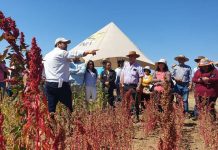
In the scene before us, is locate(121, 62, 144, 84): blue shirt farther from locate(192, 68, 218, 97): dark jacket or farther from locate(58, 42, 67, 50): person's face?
locate(58, 42, 67, 50): person's face

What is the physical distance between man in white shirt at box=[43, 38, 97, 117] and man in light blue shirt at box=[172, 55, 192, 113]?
4.74 metres

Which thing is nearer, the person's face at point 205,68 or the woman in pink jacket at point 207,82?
the woman in pink jacket at point 207,82

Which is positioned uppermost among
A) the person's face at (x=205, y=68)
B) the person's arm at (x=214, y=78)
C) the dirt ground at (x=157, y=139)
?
the person's face at (x=205, y=68)

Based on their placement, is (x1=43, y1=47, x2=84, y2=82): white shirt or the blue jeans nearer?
(x1=43, y1=47, x2=84, y2=82): white shirt

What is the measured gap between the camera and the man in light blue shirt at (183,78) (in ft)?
33.5

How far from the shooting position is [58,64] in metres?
5.89

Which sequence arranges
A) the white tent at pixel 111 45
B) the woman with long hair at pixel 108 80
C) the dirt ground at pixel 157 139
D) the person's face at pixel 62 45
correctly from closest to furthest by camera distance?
the dirt ground at pixel 157 139 < the person's face at pixel 62 45 < the woman with long hair at pixel 108 80 < the white tent at pixel 111 45

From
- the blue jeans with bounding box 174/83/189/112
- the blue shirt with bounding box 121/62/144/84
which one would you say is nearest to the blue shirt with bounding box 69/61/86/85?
the blue shirt with bounding box 121/62/144/84

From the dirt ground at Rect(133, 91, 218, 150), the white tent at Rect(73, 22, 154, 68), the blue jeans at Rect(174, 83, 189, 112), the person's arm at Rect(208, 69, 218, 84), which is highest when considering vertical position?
the white tent at Rect(73, 22, 154, 68)

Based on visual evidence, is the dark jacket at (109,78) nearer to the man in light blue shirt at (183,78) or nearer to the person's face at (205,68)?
the man in light blue shirt at (183,78)

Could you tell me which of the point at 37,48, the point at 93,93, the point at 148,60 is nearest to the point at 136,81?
the point at 93,93

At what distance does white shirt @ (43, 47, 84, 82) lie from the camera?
5.84 m

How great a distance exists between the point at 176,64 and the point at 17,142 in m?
8.63

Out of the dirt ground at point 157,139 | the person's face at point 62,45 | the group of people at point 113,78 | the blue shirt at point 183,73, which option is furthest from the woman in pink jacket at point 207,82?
the person's face at point 62,45
